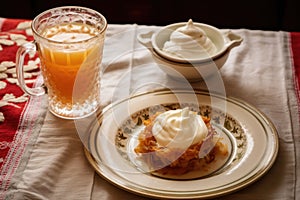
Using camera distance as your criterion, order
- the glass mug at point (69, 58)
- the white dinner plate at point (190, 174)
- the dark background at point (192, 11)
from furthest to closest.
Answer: the dark background at point (192, 11) < the glass mug at point (69, 58) < the white dinner plate at point (190, 174)

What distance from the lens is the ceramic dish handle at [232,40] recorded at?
1159mm

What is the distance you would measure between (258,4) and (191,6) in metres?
0.28

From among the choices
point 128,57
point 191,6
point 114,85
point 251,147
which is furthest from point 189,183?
point 191,6

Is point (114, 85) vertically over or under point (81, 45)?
under

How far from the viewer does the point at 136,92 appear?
3.74 feet

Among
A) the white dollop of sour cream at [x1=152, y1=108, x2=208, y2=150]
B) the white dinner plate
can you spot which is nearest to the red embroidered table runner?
the white dinner plate

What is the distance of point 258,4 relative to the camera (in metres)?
2.20

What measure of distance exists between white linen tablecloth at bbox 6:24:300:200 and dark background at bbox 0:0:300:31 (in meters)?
0.87

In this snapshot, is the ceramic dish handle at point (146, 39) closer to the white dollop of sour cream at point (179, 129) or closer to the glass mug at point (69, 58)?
the glass mug at point (69, 58)

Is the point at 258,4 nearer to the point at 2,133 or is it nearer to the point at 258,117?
the point at 258,117

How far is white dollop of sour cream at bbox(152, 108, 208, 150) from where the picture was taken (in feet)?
2.94

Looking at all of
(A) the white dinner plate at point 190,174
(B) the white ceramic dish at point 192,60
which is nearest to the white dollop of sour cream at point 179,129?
(A) the white dinner plate at point 190,174

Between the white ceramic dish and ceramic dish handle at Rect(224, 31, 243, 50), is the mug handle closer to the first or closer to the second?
the white ceramic dish

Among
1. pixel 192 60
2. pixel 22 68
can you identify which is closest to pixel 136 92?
pixel 192 60
